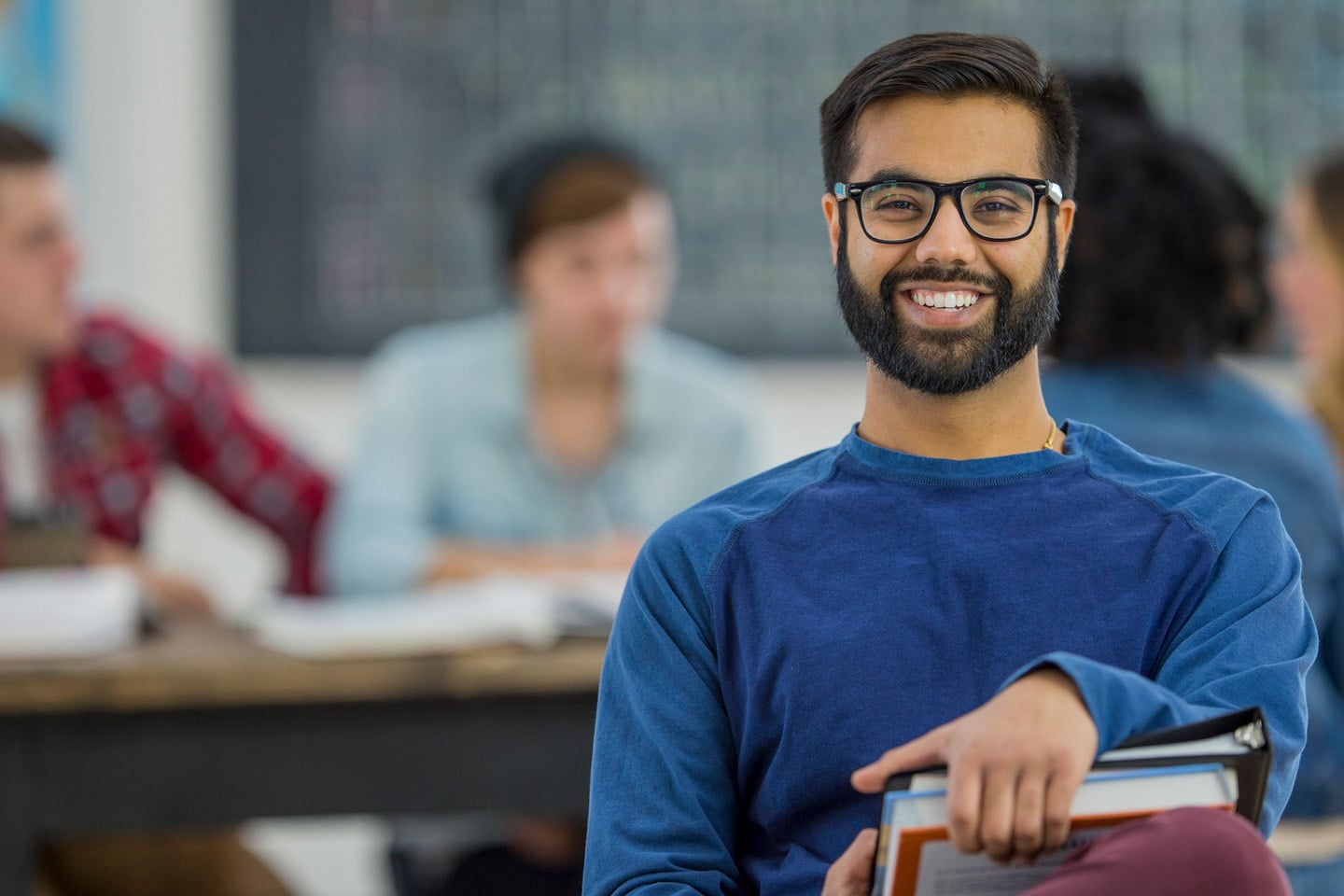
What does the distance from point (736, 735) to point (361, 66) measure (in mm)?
2844

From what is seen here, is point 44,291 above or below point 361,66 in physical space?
below

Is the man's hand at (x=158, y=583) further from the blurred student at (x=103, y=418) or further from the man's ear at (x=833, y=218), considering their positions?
the man's ear at (x=833, y=218)

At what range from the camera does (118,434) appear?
258cm

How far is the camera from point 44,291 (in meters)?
2.46

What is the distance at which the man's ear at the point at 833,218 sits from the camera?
923 mm

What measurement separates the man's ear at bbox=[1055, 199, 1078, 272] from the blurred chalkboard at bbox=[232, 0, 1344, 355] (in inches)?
101

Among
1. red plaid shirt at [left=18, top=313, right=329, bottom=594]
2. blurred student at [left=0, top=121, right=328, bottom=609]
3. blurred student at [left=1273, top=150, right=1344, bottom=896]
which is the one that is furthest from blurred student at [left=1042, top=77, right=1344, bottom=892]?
red plaid shirt at [left=18, top=313, right=329, bottom=594]

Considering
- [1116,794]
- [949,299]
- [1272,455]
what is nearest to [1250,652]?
[1116,794]

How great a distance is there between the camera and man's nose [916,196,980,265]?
33.9 inches

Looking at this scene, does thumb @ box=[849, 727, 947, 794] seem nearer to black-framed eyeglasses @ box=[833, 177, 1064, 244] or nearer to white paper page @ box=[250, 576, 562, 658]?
black-framed eyeglasses @ box=[833, 177, 1064, 244]

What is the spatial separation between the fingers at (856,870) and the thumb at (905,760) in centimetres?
4

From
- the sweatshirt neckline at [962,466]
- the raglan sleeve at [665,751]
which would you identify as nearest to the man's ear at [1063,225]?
the sweatshirt neckline at [962,466]

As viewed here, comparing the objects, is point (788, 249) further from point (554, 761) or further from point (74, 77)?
point (554, 761)

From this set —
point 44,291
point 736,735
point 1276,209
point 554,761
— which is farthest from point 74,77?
point 736,735
